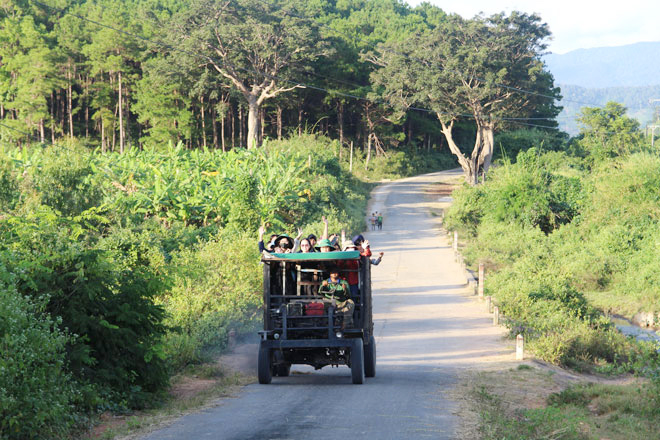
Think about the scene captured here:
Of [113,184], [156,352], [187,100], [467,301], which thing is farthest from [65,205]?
[187,100]

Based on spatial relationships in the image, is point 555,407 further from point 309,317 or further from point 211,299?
point 211,299

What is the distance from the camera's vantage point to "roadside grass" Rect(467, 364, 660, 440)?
29.5 ft

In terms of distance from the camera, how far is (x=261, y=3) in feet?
197

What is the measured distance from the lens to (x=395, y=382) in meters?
12.5

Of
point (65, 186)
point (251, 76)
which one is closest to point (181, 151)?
point (65, 186)

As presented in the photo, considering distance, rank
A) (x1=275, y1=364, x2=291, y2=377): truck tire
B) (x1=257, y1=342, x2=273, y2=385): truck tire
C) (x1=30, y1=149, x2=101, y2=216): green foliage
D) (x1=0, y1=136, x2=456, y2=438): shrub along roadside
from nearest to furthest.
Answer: (x1=0, y1=136, x2=456, y2=438): shrub along roadside < (x1=257, y1=342, x2=273, y2=385): truck tire < (x1=275, y1=364, x2=291, y2=377): truck tire < (x1=30, y1=149, x2=101, y2=216): green foliage

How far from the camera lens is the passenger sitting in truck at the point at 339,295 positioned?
1166 cm

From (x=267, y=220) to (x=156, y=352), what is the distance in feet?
63.4

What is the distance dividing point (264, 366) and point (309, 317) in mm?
1189

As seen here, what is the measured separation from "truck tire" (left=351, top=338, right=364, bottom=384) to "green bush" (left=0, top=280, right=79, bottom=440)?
4768 millimetres

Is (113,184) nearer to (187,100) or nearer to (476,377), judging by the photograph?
(476,377)

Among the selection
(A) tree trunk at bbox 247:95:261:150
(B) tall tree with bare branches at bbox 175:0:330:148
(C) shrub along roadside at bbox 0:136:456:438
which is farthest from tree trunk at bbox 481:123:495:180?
(A) tree trunk at bbox 247:95:261:150

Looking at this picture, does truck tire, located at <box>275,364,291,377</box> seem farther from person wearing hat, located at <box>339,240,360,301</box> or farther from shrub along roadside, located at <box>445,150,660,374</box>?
shrub along roadside, located at <box>445,150,660,374</box>

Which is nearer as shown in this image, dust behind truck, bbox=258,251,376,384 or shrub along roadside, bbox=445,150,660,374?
dust behind truck, bbox=258,251,376,384
